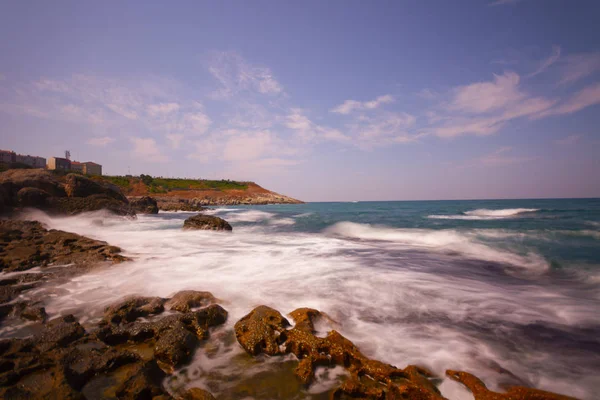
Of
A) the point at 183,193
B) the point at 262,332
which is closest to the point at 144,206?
the point at 262,332

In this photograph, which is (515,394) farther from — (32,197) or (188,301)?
(32,197)

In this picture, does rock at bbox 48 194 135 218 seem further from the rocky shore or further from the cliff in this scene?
the cliff

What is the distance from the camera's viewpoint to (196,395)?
2.39 metres

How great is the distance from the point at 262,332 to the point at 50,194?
74.7ft

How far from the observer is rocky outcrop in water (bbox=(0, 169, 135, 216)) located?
1590 centimetres

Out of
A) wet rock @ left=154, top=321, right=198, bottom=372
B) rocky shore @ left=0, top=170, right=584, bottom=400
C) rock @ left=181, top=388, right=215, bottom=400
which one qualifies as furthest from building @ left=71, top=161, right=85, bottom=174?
rock @ left=181, top=388, right=215, bottom=400

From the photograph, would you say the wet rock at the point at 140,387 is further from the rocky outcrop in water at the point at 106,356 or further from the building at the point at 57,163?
the building at the point at 57,163

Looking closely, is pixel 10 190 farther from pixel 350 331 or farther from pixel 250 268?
pixel 350 331

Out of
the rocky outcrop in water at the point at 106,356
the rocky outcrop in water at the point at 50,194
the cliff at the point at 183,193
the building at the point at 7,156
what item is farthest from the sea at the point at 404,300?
the building at the point at 7,156

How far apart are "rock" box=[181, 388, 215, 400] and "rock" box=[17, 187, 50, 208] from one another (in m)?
21.6

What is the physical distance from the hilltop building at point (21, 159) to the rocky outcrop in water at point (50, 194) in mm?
53793

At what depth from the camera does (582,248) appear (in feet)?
34.5

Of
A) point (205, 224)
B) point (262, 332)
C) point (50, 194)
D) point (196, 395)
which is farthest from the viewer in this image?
point (50, 194)

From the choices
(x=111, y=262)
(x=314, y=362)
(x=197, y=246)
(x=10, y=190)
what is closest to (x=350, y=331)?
(x=314, y=362)
